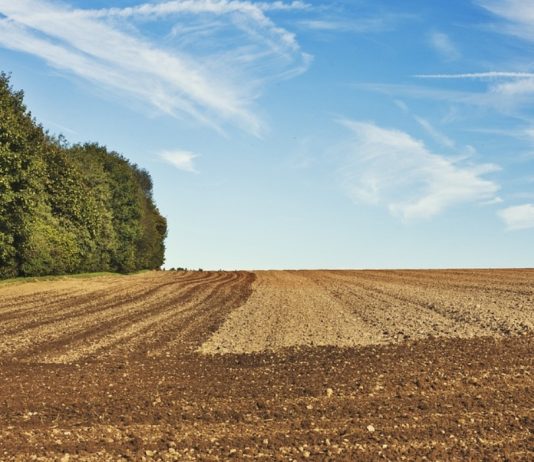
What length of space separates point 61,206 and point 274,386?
45.6m

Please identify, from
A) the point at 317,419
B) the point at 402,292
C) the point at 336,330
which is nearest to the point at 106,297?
the point at 402,292

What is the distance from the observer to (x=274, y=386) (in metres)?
12.9

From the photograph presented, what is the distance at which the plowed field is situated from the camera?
9648 millimetres

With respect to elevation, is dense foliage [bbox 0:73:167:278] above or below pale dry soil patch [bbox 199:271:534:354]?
above

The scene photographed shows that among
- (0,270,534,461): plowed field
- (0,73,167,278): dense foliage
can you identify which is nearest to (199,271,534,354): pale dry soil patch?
(0,270,534,461): plowed field

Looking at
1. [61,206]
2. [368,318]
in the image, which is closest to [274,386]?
[368,318]

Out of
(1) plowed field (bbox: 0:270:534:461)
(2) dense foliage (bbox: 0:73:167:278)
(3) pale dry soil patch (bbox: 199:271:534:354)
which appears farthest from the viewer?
(2) dense foliage (bbox: 0:73:167:278)

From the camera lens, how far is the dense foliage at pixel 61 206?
42.5 meters

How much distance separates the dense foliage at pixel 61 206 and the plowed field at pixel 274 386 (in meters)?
18.8

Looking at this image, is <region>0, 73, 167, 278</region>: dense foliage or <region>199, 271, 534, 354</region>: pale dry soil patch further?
<region>0, 73, 167, 278</region>: dense foliage

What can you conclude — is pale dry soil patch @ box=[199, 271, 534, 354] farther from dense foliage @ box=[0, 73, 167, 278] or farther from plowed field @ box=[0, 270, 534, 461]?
dense foliage @ box=[0, 73, 167, 278]

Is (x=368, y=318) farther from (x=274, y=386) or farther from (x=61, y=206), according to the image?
(x=61, y=206)

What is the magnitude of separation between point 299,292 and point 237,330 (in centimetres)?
1703

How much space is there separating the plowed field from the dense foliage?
1882 cm
